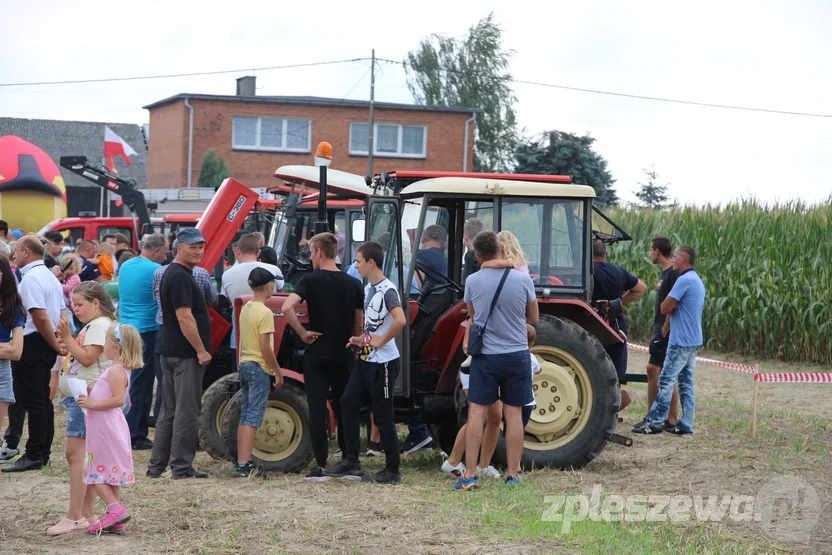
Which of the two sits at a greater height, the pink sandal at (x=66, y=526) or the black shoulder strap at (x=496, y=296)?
the black shoulder strap at (x=496, y=296)

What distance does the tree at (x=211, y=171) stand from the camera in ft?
Result: 110

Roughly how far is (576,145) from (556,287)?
27.9m

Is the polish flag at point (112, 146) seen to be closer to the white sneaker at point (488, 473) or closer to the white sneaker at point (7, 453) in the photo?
the white sneaker at point (7, 453)

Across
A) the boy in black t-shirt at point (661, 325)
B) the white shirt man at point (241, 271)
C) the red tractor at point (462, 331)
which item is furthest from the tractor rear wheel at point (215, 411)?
the boy in black t-shirt at point (661, 325)

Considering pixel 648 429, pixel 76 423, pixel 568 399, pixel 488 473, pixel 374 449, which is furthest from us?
pixel 648 429

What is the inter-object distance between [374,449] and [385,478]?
140cm

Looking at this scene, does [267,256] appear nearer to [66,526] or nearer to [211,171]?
[66,526]

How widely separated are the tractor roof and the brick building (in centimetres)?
2830

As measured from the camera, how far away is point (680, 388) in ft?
32.8

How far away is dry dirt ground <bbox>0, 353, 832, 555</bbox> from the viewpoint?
561 centimetres

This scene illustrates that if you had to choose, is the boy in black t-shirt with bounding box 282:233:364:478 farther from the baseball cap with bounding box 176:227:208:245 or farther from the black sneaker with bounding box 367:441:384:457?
the black sneaker with bounding box 367:441:384:457

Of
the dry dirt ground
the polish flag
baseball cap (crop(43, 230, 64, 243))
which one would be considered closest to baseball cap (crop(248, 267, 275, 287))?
the dry dirt ground

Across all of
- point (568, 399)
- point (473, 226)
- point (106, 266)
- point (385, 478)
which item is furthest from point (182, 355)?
point (106, 266)

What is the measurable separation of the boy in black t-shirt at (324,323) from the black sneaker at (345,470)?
0.08m
